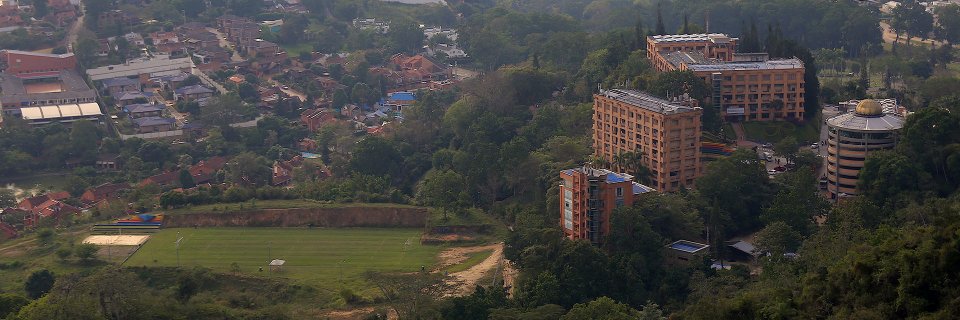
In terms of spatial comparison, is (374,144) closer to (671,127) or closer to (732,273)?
(671,127)

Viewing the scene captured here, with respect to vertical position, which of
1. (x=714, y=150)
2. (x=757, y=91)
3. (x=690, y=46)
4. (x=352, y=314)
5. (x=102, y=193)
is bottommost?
(x=102, y=193)

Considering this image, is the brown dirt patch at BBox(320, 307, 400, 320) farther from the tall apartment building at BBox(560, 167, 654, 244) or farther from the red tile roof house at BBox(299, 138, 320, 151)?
the red tile roof house at BBox(299, 138, 320, 151)

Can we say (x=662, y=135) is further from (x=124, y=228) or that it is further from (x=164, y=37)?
(x=164, y=37)

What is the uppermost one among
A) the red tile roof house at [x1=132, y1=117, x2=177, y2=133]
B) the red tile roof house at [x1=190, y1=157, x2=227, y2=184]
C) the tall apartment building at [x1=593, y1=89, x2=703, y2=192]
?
the tall apartment building at [x1=593, y1=89, x2=703, y2=192]

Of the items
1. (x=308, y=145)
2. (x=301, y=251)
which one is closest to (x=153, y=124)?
(x=308, y=145)

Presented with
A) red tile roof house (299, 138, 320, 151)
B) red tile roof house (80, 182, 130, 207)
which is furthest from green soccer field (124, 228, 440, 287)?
red tile roof house (299, 138, 320, 151)

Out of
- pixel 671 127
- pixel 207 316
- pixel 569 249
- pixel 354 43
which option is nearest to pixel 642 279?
pixel 569 249

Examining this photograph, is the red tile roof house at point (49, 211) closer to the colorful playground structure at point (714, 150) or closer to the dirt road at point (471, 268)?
the dirt road at point (471, 268)
